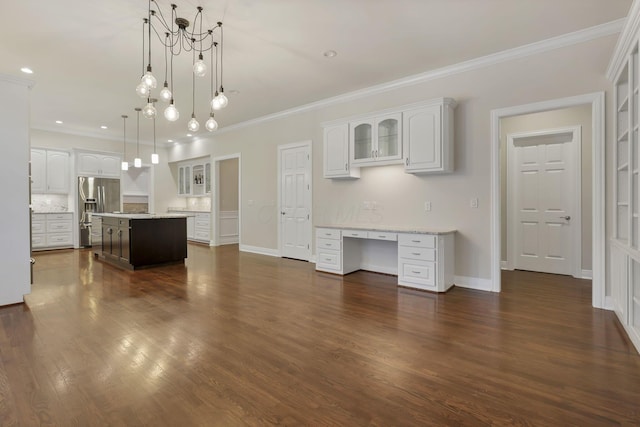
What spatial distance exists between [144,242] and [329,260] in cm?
309

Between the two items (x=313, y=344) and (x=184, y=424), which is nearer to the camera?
(x=184, y=424)

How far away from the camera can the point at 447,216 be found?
442 cm

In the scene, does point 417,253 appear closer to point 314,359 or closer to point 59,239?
point 314,359

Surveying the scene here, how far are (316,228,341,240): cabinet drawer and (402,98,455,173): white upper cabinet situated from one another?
1408mm

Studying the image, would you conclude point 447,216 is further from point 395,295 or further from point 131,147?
point 131,147

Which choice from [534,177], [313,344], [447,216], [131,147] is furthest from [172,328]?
[131,147]

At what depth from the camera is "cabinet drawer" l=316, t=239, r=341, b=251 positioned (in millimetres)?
5000

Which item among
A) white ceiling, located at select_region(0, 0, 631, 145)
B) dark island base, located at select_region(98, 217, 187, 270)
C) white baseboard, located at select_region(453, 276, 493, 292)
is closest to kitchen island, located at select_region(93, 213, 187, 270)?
dark island base, located at select_region(98, 217, 187, 270)

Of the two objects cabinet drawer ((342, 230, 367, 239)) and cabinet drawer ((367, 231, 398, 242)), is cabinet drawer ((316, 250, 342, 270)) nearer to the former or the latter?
cabinet drawer ((342, 230, 367, 239))

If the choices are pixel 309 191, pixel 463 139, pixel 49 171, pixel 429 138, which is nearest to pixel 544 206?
pixel 463 139

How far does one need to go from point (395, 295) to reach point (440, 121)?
2.25m

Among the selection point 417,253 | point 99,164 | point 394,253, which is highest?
point 99,164

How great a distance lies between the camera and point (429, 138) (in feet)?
13.8

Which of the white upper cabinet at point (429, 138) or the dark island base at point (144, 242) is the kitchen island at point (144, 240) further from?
the white upper cabinet at point (429, 138)
